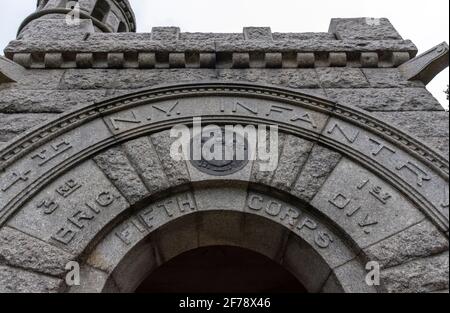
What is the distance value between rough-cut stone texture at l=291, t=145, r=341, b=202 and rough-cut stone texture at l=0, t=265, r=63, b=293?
80.7 inches

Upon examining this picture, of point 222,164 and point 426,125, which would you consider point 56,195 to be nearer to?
point 222,164

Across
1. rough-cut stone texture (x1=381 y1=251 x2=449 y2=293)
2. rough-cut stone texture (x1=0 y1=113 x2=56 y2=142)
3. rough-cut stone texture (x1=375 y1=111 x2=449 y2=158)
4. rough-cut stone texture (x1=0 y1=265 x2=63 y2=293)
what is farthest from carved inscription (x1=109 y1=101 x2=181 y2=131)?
rough-cut stone texture (x1=381 y1=251 x2=449 y2=293)

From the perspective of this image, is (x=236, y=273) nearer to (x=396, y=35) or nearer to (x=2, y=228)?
(x=2, y=228)

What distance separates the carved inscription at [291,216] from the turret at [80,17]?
330cm

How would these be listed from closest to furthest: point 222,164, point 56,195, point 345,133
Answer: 1. point 56,195
2. point 222,164
3. point 345,133

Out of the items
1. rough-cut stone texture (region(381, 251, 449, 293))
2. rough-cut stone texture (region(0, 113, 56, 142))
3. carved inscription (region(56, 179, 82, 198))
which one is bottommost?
rough-cut stone texture (region(381, 251, 449, 293))

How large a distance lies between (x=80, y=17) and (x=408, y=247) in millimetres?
7128

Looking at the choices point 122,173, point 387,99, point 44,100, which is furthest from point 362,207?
point 44,100

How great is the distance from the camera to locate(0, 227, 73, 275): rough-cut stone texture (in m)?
3.04

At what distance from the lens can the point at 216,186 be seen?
3.61 meters

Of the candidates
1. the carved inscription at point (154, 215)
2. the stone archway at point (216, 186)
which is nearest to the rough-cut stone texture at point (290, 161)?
the stone archway at point (216, 186)

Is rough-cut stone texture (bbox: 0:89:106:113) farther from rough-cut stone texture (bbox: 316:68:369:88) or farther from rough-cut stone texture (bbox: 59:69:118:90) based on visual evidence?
rough-cut stone texture (bbox: 316:68:369:88)

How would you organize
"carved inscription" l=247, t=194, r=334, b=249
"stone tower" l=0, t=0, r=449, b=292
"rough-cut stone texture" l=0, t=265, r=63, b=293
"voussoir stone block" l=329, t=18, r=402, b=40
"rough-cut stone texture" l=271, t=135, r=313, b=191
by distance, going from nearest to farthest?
"rough-cut stone texture" l=0, t=265, r=63, b=293
"stone tower" l=0, t=0, r=449, b=292
"carved inscription" l=247, t=194, r=334, b=249
"rough-cut stone texture" l=271, t=135, r=313, b=191
"voussoir stone block" l=329, t=18, r=402, b=40

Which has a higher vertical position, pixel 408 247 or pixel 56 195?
pixel 56 195
